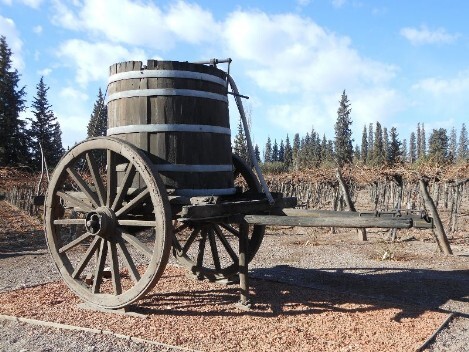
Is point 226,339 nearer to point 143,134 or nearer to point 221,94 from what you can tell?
point 143,134

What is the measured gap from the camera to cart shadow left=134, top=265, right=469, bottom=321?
5312mm

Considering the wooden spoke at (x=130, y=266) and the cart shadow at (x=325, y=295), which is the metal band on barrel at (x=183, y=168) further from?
the cart shadow at (x=325, y=295)

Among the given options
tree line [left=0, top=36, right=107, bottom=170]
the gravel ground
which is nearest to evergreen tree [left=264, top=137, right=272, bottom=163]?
tree line [left=0, top=36, right=107, bottom=170]

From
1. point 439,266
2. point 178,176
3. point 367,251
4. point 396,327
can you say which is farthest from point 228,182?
point 367,251

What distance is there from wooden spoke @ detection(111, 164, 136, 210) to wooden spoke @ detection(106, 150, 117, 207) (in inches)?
4.4

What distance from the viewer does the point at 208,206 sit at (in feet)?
15.1

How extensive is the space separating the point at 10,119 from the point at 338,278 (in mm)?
35189

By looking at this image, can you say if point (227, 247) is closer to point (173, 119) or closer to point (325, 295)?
point (325, 295)

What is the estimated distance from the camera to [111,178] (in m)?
4.94

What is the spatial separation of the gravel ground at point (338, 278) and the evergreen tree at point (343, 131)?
44.2 metres

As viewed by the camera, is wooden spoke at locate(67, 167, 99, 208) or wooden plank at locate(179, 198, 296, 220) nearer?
wooden plank at locate(179, 198, 296, 220)

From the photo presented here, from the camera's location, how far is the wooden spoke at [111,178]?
4883 millimetres

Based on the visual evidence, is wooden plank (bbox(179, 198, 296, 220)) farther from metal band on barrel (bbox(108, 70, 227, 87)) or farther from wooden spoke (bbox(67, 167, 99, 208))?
metal band on barrel (bbox(108, 70, 227, 87))

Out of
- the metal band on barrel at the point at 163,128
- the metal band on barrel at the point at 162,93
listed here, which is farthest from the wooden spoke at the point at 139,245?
the metal band on barrel at the point at 162,93
